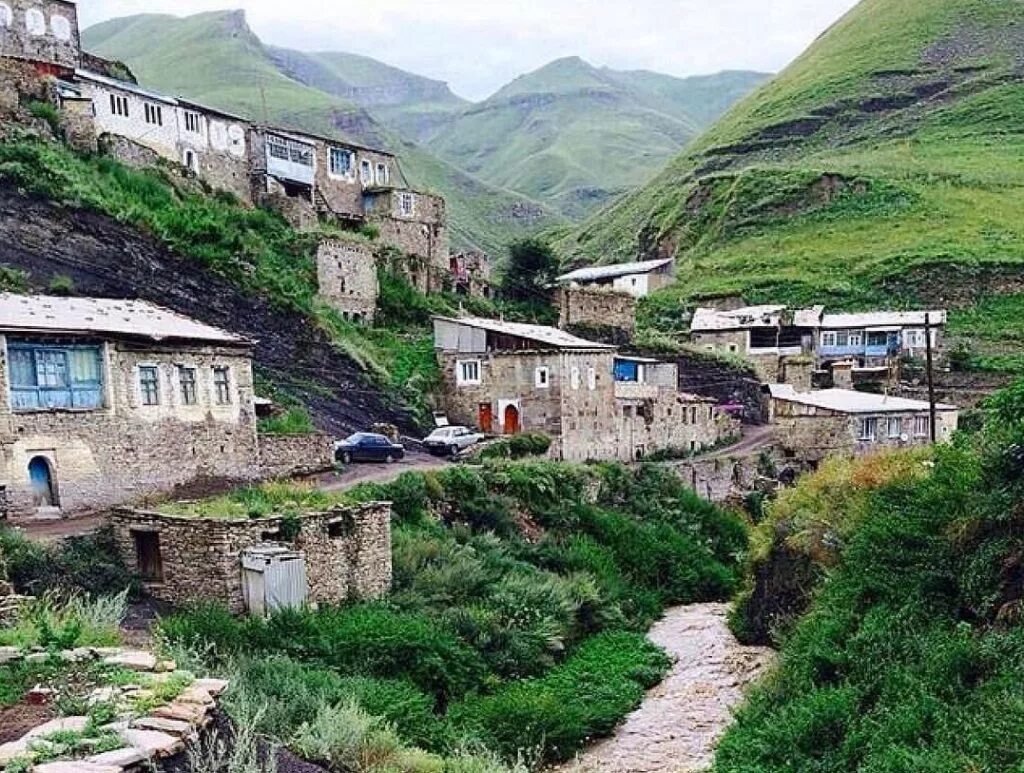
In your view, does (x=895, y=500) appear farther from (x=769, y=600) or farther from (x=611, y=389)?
(x=611, y=389)

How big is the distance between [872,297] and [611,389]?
119 feet

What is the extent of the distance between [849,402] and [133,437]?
33332mm

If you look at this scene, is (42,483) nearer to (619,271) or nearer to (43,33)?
(43,33)

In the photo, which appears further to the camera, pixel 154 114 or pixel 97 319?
pixel 154 114

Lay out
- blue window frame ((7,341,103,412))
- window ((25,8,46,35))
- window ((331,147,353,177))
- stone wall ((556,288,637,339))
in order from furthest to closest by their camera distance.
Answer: stone wall ((556,288,637,339)), window ((331,147,353,177)), window ((25,8,46,35)), blue window frame ((7,341,103,412))

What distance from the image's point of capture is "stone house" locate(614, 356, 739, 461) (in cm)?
3934

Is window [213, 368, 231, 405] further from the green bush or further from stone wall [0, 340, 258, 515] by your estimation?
the green bush

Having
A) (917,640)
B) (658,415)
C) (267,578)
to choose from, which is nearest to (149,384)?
(267,578)

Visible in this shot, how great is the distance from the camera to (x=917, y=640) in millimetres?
14242

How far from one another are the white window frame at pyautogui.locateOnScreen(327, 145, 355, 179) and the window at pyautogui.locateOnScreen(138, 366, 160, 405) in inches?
1112

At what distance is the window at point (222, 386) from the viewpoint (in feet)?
76.4

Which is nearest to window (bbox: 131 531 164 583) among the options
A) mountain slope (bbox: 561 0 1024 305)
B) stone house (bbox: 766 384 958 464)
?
stone house (bbox: 766 384 958 464)

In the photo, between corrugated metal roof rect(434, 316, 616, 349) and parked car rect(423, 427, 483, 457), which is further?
corrugated metal roof rect(434, 316, 616, 349)

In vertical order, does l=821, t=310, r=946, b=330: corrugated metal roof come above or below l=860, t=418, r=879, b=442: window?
above
